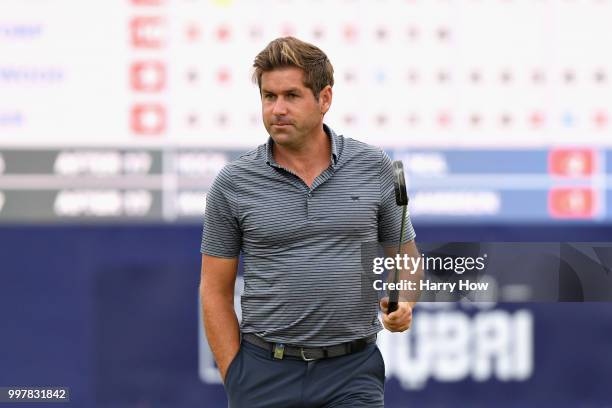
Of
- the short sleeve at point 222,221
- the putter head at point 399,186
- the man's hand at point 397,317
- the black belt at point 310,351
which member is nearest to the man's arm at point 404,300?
the man's hand at point 397,317

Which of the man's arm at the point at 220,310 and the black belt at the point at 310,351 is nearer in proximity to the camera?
the black belt at the point at 310,351

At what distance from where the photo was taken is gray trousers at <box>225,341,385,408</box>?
2.82 meters

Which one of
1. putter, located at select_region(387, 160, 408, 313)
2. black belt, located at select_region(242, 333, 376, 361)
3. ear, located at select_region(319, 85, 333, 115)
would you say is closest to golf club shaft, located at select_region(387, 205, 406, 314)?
putter, located at select_region(387, 160, 408, 313)

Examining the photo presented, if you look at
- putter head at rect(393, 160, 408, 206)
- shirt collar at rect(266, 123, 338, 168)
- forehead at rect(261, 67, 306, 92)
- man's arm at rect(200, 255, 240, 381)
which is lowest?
man's arm at rect(200, 255, 240, 381)

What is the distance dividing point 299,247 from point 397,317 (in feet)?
0.91

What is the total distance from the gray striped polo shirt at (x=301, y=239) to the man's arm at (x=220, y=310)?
3cm

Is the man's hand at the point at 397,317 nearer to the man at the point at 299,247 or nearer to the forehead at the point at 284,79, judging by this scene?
the man at the point at 299,247

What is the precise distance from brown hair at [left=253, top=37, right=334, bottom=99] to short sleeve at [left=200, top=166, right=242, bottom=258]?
261 millimetres

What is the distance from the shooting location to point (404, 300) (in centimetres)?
293

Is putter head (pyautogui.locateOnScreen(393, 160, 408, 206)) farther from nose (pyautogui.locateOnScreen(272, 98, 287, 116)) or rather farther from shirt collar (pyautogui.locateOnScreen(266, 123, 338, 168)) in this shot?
nose (pyautogui.locateOnScreen(272, 98, 287, 116))

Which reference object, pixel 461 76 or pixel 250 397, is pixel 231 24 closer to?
pixel 461 76

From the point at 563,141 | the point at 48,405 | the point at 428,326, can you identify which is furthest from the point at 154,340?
the point at 563,141

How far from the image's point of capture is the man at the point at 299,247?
2814 mm

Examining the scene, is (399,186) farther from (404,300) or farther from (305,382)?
(305,382)
